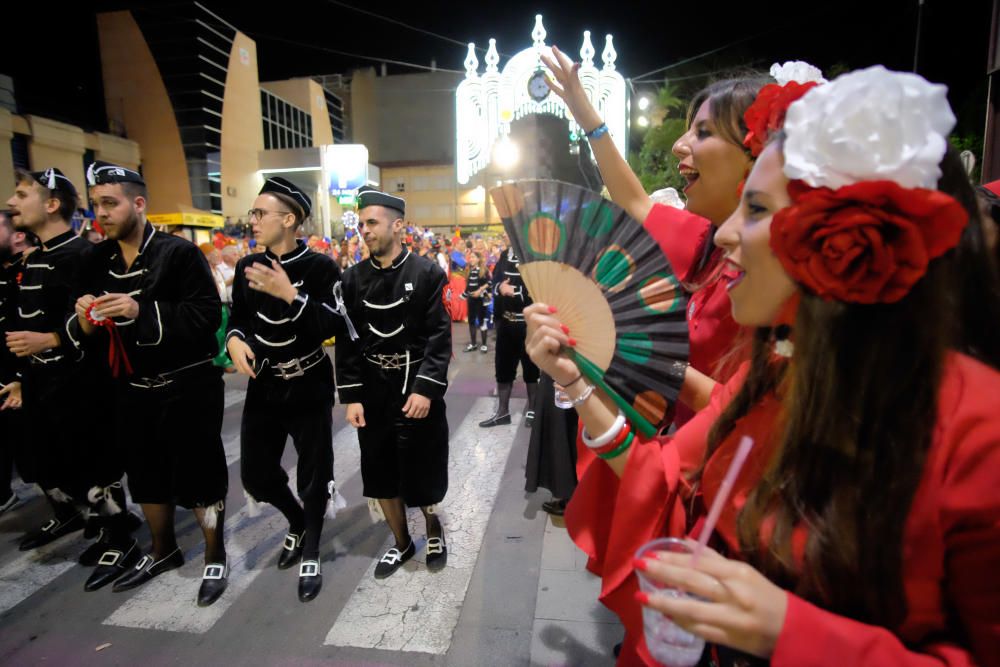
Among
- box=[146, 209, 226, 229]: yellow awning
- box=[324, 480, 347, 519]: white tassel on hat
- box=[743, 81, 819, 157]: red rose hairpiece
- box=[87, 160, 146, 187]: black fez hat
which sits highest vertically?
box=[146, 209, 226, 229]: yellow awning

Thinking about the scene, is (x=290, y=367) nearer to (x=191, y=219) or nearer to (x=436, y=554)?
(x=436, y=554)

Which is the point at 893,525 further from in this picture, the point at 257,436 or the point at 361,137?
the point at 361,137

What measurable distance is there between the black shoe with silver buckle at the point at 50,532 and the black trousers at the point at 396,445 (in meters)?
2.34

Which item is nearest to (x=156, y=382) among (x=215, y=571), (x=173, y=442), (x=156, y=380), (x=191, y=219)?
(x=156, y=380)

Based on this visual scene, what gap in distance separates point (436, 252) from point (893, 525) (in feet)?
52.3

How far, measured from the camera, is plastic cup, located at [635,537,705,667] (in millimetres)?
954

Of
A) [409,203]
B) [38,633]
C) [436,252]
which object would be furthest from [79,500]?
[409,203]

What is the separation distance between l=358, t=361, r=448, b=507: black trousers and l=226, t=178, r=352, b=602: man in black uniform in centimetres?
28

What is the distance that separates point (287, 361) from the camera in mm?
3006

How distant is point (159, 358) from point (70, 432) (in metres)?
1.06

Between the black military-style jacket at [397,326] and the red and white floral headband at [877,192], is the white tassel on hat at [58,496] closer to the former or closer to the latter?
the black military-style jacket at [397,326]

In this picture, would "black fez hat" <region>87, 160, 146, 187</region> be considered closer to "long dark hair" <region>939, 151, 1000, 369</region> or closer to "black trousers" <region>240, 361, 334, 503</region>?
"black trousers" <region>240, 361, 334, 503</region>

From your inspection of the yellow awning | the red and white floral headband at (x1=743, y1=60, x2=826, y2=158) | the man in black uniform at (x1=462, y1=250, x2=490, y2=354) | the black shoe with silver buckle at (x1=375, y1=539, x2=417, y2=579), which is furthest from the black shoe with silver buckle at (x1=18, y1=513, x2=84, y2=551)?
the yellow awning

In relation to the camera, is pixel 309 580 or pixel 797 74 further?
pixel 309 580
